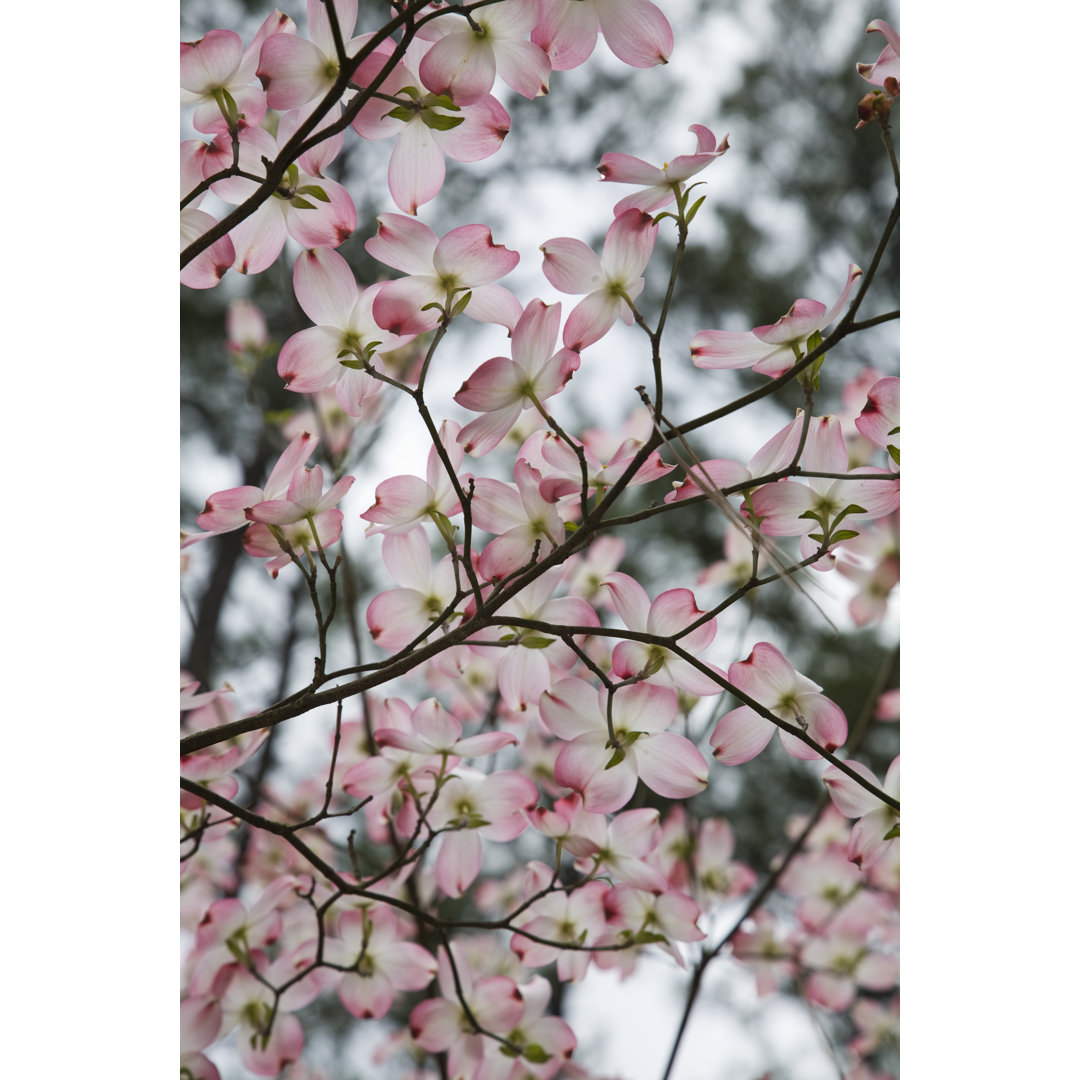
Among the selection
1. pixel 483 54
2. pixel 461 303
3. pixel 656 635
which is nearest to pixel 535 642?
pixel 656 635

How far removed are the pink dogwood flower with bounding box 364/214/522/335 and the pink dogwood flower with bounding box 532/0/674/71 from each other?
90mm

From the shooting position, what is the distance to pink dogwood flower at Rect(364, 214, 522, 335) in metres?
0.41

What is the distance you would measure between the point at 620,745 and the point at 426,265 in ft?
0.80

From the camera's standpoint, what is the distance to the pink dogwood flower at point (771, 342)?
16.3 inches

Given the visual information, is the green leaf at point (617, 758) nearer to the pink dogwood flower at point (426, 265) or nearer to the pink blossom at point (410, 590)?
the pink blossom at point (410, 590)

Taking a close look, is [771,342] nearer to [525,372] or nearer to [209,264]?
[525,372]

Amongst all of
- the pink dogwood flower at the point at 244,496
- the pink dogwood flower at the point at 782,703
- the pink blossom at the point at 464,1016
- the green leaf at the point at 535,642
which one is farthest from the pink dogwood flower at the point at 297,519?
the pink blossom at the point at 464,1016

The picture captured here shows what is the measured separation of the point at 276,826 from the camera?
45 cm

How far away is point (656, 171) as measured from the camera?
403mm

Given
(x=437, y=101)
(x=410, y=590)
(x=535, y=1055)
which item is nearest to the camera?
(x=437, y=101)

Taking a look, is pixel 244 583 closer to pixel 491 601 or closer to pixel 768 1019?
pixel 491 601

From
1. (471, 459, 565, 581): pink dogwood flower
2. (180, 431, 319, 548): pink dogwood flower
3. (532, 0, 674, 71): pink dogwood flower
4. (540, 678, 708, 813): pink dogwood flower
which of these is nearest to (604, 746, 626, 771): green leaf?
(540, 678, 708, 813): pink dogwood flower

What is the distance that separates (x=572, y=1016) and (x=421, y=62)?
129 cm
